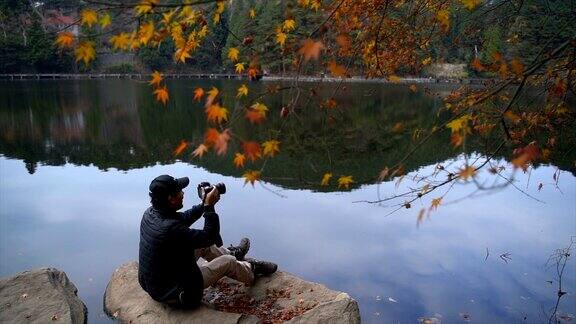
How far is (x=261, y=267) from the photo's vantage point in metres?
5.71

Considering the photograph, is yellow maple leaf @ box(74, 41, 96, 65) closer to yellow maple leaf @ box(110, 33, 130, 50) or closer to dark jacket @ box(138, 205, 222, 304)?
yellow maple leaf @ box(110, 33, 130, 50)

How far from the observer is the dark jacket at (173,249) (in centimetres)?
427

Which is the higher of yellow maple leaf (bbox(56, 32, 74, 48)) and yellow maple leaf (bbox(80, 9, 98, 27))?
yellow maple leaf (bbox(80, 9, 98, 27))

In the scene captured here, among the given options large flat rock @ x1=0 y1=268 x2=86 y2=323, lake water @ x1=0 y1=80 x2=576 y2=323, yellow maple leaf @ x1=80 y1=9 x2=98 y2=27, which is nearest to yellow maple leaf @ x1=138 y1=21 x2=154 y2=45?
yellow maple leaf @ x1=80 y1=9 x2=98 y2=27

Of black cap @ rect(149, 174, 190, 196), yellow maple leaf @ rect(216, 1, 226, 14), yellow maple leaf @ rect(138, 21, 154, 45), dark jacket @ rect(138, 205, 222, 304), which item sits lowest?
dark jacket @ rect(138, 205, 222, 304)

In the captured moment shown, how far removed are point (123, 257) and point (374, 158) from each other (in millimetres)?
9644

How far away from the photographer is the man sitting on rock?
4273 mm

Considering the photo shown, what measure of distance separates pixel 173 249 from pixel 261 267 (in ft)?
5.33

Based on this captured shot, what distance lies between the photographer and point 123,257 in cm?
788

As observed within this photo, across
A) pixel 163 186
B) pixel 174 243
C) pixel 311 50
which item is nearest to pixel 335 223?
pixel 174 243

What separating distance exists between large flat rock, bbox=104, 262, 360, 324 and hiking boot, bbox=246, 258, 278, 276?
0.07 m

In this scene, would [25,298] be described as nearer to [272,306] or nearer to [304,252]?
[272,306]

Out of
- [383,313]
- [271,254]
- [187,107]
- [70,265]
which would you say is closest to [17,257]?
[70,265]

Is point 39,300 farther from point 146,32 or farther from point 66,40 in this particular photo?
point 146,32
